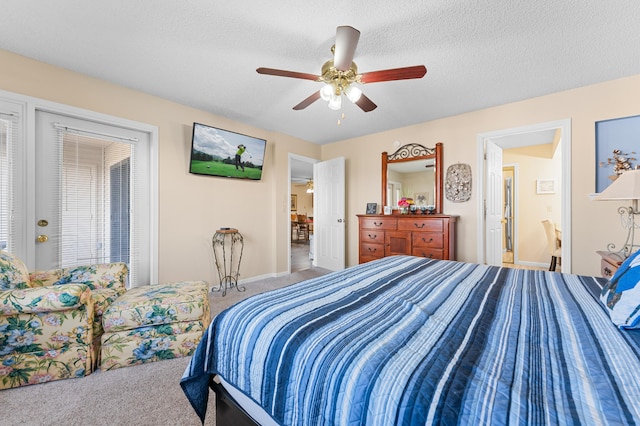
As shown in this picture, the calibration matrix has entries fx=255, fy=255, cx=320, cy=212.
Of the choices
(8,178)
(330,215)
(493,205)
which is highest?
(8,178)

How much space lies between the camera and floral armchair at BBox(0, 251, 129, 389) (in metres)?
1.51

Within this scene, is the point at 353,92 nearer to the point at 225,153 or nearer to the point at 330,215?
the point at 225,153

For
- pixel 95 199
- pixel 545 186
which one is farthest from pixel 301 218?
pixel 95 199

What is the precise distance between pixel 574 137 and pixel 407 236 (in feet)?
6.96

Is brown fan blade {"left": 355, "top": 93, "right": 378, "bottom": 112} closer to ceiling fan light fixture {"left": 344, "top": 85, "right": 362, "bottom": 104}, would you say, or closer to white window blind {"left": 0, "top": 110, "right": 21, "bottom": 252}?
ceiling fan light fixture {"left": 344, "top": 85, "right": 362, "bottom": 104}

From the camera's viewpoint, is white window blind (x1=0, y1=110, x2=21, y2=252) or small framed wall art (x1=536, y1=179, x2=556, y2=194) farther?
small framed wall art (x1=536, y1=179, x2=556, y2=194)

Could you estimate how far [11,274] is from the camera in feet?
5.43

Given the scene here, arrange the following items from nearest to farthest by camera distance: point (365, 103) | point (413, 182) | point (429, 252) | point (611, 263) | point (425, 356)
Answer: point (425, 356) → point (611, 263) → point (365, 103) → point (429, 252) → point (413, 182)

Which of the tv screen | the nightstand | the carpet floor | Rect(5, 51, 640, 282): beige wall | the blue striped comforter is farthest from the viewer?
the tv screen

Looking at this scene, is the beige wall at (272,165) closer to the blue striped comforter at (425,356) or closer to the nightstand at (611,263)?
the nightstand at (611,263)

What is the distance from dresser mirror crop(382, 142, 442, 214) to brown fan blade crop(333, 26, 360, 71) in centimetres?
249

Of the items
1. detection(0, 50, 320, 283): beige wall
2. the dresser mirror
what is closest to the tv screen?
detection(0, 50, 320, 283): beige wall

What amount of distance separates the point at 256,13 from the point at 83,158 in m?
2.30

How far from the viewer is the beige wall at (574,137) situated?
2.63 metres
